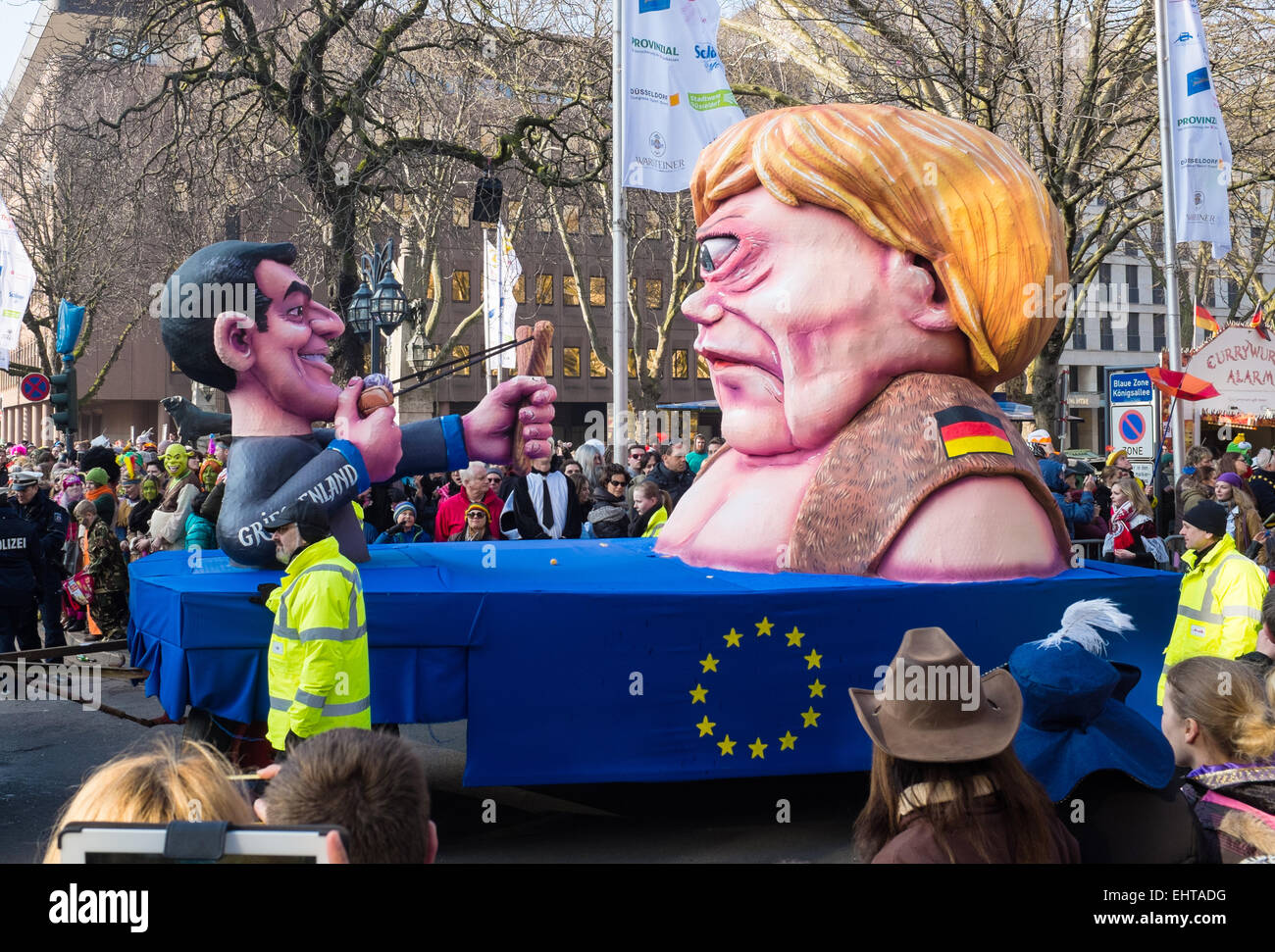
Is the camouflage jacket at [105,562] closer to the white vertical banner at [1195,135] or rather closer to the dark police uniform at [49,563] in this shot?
the dark police uniform at [49,563]

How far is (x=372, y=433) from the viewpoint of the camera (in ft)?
20.1

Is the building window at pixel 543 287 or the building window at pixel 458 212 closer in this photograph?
the building window at pixel 458 212

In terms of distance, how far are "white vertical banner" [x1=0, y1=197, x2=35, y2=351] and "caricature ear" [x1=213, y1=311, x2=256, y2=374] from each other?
13.2 meters

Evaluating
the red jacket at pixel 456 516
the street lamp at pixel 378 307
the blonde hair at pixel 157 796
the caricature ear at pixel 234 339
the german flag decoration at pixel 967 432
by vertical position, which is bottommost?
the blonde hair at pixel 157 796

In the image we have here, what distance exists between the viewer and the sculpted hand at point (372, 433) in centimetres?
611

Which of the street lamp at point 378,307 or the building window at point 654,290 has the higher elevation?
the building window at point 654,290

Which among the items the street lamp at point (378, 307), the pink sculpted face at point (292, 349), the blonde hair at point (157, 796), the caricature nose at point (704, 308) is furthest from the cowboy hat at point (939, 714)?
the street lamp at point (378, 307)

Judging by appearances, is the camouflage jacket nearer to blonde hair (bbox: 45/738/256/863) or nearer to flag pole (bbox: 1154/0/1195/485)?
blonde hair (bbox: 45/738/256/863)

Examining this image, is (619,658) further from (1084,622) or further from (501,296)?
(501,296)

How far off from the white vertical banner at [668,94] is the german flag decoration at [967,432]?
5.52 m

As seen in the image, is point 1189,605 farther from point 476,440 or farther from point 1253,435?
point 1253,435

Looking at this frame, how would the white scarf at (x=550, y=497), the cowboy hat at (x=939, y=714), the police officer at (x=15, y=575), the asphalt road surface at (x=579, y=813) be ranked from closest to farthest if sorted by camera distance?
the cowboy hat at (x=939, y=714) < the asphalt road surface at (x=579, y=813) < the police officer at (x=15, y=575) < the white scarf at (x=550, y=497)

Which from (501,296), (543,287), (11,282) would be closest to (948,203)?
(501,296)

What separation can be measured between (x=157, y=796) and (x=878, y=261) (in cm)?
498
